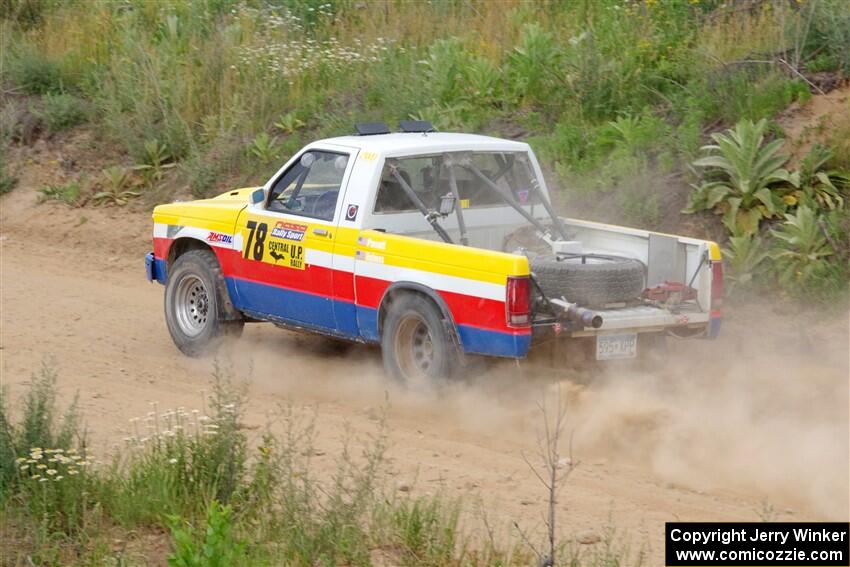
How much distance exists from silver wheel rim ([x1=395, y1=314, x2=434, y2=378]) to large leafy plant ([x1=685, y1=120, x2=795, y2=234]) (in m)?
3.89

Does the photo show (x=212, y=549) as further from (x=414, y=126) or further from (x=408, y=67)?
(x=408, y=67)

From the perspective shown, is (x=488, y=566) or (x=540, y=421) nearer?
(x=488, y=566)

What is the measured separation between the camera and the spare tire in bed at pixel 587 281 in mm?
8828

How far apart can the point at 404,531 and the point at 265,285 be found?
4.45 meters

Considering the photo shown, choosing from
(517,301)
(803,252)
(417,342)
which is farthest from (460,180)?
(803,252)

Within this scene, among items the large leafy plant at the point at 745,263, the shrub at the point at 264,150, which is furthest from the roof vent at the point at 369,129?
the shrub at the point at 264,150

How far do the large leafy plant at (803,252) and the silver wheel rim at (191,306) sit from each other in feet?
16.6

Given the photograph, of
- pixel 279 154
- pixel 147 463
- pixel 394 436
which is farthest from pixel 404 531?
pixel 279 154

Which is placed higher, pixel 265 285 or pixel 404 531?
pixel 265 285

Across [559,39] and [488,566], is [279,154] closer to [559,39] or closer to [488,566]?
[559,39]

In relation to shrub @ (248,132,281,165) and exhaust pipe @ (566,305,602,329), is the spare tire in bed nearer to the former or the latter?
exhaust pipe @ (566,305,602,329)

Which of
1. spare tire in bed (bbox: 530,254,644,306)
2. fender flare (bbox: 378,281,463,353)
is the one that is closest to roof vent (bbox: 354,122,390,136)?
fender flare (bbox: 378,281,463,353)

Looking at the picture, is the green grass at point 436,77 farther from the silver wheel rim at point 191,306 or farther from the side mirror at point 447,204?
the silver wheel rim at point 191,306

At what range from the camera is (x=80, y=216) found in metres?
16.1
